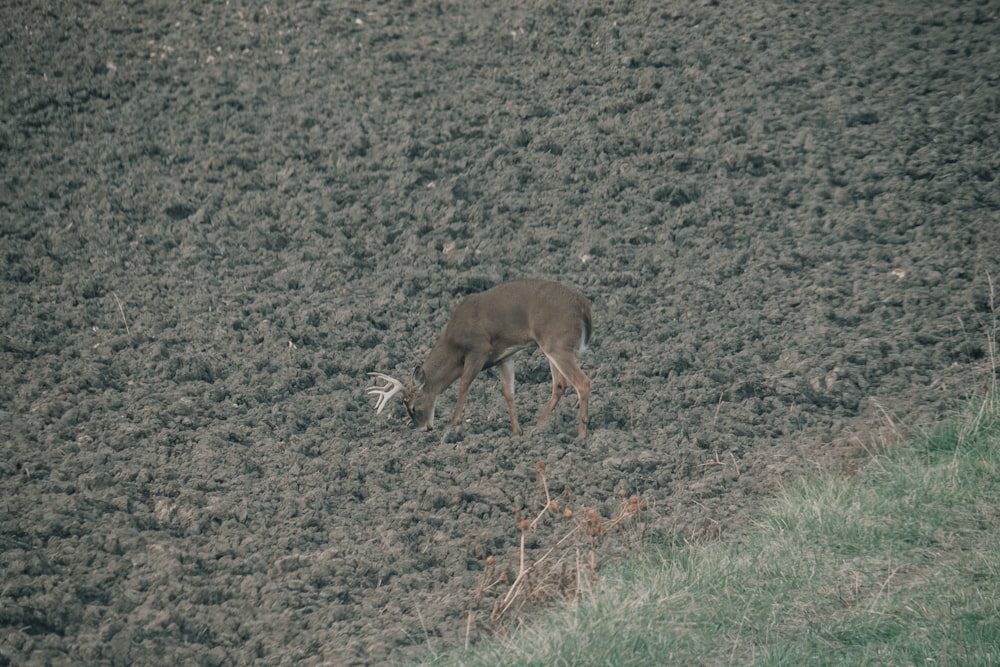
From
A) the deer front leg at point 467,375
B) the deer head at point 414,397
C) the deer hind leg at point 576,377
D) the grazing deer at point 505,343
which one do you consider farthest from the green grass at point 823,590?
the deer head at point 414,397

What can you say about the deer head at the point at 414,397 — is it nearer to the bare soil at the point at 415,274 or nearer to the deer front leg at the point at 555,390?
the bare soil at the point at 415,274

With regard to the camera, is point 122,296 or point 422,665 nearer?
point 422,665

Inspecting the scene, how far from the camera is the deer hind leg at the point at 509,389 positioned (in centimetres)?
824

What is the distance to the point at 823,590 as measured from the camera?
19.2ft

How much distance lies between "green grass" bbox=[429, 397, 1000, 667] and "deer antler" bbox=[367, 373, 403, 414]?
2.50 meters

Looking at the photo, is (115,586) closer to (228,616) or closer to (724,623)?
(228,616)

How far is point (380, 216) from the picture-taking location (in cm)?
1088

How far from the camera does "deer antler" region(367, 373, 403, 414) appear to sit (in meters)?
8.31

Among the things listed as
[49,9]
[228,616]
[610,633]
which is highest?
[49,9]

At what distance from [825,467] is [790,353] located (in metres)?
1.63

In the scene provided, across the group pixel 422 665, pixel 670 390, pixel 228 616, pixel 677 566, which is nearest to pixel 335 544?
pixel 228 616

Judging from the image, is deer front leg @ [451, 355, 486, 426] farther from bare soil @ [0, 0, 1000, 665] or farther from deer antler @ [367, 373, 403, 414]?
deer antler @ [367, 373, 403, 414]

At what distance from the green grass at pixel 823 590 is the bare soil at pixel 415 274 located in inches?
20.0

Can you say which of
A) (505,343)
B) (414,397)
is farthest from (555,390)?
(414,397)
